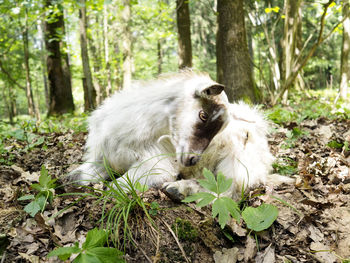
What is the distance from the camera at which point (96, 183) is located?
2.97 meters

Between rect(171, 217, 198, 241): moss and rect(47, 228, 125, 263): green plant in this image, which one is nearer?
rect(47, 228, 125, 263): green plant

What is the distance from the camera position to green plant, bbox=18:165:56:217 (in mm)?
2059

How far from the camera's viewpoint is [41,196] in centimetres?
217

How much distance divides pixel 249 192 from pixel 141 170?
1.09 meters

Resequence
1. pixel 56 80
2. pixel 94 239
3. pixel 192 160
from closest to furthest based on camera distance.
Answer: pixel 94 239
pixel 192 160
pixel 56 80

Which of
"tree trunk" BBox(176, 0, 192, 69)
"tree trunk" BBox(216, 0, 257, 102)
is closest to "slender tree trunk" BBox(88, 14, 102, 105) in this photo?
"tree trunk" BBox(176, 0, 192, 69)

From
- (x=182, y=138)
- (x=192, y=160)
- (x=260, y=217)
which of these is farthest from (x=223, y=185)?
(x=182, y=138)

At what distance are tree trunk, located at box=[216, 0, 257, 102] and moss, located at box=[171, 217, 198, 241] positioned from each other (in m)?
4.57

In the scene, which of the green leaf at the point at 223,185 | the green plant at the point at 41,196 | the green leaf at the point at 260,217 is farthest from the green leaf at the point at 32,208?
the green leaf at the point at 260,217

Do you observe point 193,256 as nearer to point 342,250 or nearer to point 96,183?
point 342,250

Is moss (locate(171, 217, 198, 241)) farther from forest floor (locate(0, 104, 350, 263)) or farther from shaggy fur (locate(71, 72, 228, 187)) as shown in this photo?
shaggy fur (locate(71, 72, 228, 187))

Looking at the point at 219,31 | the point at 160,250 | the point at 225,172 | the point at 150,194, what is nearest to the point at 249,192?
the point at 225,172

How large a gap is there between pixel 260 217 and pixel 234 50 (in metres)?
4.78

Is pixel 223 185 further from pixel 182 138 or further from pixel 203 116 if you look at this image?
pixel 203 116
